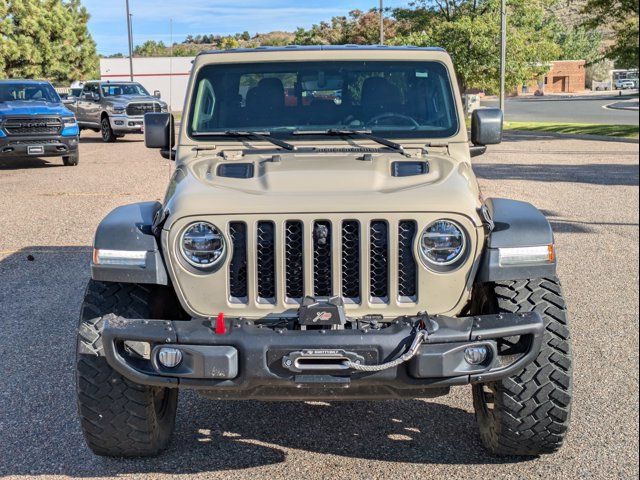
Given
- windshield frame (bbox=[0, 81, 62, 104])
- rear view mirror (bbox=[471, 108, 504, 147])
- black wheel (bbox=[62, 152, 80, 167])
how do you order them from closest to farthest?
A: rear view mirror (bbox=[471, 108, 504, 147]) → black wheel (bbox=[62, 152, 80, 167]) → windshield frame (bbox=[0, 81, 62, 104])

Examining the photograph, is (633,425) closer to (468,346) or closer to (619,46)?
(468,346)

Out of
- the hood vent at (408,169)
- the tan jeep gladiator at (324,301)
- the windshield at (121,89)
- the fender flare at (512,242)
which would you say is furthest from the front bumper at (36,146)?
the fender flare at (512,242)

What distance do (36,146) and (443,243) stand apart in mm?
14934

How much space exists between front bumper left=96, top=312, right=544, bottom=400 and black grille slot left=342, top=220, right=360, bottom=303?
0.31 metres

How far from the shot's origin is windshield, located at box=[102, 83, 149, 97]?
26.0 m

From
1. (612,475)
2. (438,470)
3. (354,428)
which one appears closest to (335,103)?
(354,428)

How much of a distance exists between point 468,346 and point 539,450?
863 millimetres

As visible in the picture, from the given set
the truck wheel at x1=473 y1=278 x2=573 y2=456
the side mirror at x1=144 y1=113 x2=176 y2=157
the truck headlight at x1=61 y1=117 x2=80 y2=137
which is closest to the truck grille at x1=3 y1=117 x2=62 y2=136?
the truck headlight at x1=61 y1=117 x2=80 y2=137

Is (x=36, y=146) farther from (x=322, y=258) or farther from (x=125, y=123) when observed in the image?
(x=322, y=258)

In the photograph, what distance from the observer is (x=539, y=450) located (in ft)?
12.9

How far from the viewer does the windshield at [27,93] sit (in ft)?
60.1

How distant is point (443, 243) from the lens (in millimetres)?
3713

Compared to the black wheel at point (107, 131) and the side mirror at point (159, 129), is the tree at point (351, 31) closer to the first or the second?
the black wheel at point (107, 131)

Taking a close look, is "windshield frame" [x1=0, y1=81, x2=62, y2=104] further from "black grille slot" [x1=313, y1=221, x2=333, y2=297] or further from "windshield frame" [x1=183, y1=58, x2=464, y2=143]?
"black grille slot" [x1=313, y1=221, x2=333, y2=297]
